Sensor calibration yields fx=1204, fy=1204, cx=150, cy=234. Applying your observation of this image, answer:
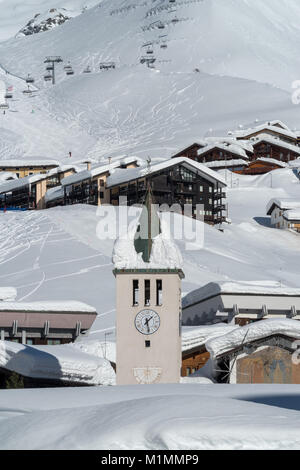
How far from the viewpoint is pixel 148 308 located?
25.7 m

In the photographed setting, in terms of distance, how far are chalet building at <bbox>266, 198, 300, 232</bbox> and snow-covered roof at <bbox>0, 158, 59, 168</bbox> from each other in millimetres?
38275

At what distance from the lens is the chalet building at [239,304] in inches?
1582

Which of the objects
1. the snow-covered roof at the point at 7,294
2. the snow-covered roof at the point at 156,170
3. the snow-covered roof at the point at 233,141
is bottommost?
the snow-covered roof at the point at 7,294

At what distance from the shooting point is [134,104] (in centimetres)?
14875

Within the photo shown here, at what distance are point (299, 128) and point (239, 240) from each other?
6233cm

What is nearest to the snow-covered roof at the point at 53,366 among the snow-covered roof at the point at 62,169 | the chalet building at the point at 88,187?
the chalet building at the point at 88,187

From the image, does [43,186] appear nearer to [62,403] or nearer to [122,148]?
[122,148]

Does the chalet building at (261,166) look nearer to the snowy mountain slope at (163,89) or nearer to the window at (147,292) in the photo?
the snowy mountain slope at (163,89)

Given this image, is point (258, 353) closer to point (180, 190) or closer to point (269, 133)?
point (180, 190)

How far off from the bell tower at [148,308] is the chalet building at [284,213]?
2013 inches

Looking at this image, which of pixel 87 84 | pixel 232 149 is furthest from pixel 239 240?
pixel 87 84

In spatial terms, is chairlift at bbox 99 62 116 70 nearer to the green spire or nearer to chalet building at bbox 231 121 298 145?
chalet building at bbox 231 121 298 145

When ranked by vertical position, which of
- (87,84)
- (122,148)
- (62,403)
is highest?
(87,84)

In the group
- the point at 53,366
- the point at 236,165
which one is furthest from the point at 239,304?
the point at 236,165
